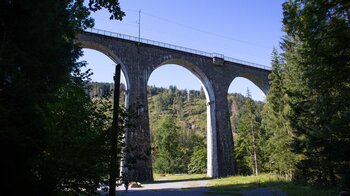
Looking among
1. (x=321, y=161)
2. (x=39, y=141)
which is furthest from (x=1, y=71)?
(x=321, y=161)

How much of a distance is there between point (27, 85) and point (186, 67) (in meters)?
24.1

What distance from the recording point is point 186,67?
1118 inches

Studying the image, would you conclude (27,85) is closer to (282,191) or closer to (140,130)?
(282,191)

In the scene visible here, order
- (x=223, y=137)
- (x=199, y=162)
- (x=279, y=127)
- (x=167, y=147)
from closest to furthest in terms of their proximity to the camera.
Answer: (x=279, y=127), (x=223, y=137), (x=167, y=147), (x=199, y=162)

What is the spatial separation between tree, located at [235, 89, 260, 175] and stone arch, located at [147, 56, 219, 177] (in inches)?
326

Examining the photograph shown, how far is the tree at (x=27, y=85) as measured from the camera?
4598 mm

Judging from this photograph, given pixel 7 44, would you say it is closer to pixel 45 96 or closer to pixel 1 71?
pixel 1 71

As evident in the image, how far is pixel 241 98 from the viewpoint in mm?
163750

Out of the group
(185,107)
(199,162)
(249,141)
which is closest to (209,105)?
(249,141)

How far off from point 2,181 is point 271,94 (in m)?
20.5

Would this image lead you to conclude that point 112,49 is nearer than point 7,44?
No

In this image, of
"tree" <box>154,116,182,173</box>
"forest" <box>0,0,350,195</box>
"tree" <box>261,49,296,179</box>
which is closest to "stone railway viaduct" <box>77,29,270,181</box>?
"tree" <box>261,49,296,179</box>

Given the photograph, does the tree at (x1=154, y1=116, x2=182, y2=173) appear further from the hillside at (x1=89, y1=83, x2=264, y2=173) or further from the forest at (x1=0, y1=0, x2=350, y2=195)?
the hillside at (x1=89, y1=83, x2=264, y2=173)

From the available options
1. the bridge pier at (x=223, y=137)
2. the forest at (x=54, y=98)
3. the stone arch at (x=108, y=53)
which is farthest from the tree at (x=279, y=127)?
the stone arch at (x=108, y=53)
